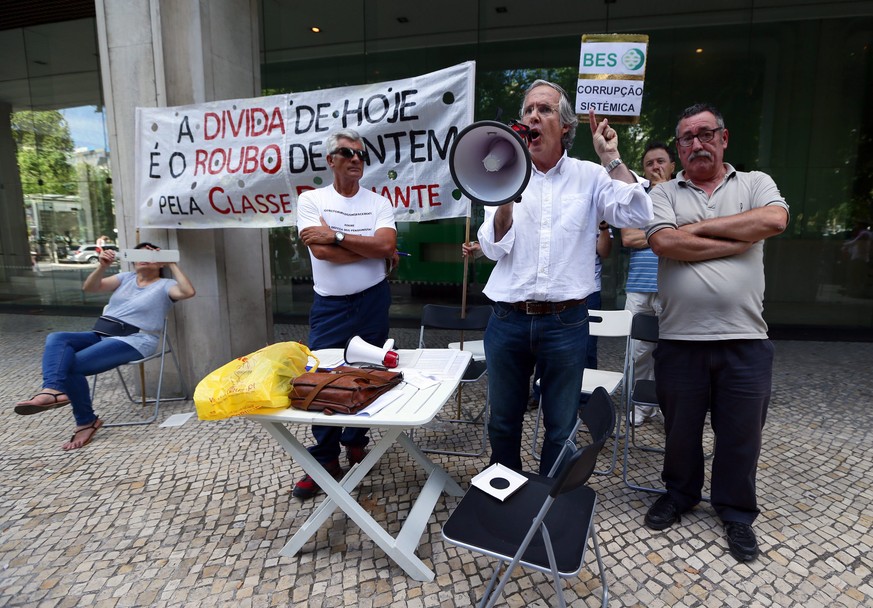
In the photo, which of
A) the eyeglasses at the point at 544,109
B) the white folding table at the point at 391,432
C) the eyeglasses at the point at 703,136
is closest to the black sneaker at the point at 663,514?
the white folding table at the point at 391,432

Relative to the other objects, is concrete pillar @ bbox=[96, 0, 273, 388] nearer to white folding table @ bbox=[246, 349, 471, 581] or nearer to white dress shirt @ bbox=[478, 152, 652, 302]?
white folding table @ bbox=[246, 349, 471, 581]

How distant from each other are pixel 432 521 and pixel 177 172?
3710 millimetres

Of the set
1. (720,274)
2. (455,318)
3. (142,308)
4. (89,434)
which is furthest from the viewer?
(142,308)

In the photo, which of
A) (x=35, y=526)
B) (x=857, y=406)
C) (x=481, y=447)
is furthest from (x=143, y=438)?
(x=857, y=406)

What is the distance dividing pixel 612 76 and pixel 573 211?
1.35 meters

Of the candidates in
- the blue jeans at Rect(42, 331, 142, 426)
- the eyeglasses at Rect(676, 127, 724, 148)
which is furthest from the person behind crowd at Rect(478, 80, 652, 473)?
the blue jeans at Rect(42, 331, 142, 426)

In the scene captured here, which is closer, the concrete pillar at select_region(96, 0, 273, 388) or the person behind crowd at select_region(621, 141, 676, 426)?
the person behind crowd at select_region(621, 141, 676, 426)

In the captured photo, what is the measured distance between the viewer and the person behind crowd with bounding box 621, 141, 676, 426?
3404 millimetres

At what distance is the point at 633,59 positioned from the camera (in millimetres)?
2672

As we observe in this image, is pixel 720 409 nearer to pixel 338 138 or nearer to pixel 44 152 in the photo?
pixel 338 138

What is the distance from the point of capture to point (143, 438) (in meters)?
3.52

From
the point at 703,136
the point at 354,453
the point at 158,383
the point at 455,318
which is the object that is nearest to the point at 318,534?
the point at 354,453

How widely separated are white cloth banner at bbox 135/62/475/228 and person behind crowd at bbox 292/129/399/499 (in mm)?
931

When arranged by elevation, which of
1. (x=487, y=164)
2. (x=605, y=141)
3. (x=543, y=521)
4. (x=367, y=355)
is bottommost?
(x=543, y=521)
